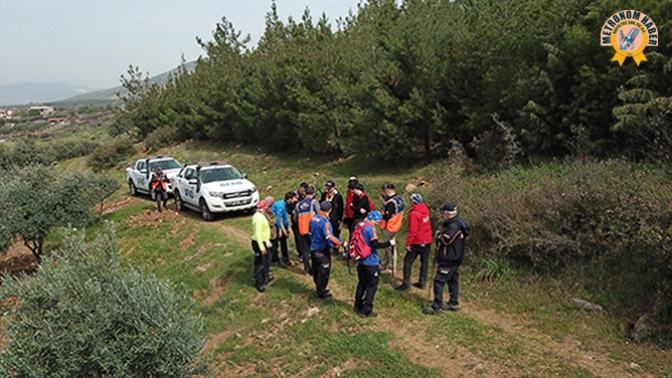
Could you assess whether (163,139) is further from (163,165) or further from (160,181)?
(160,181)

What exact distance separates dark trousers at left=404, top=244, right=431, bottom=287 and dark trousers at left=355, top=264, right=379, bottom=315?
1.07 meters

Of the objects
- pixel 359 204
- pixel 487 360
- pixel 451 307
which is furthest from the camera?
pixel 359 204

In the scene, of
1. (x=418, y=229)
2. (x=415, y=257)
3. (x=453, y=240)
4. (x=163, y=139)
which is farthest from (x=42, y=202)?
(x=163, y=139)

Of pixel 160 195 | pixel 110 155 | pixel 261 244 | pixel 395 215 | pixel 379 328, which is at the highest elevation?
Result: pixel 395 215

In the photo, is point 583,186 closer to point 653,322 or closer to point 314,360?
point 653,322

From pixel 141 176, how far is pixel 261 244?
14175mm

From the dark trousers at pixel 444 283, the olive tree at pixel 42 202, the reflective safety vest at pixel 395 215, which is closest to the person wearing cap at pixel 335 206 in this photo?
the reflective safety vest at pixel 395 215

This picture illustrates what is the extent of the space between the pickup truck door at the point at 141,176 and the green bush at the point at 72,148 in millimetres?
35577

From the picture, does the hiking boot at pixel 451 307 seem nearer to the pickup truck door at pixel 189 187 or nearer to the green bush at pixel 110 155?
the pickup truck door at pixel 189 187

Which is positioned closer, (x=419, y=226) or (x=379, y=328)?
(x=379, y=328)

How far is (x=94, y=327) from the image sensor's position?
5492 mm

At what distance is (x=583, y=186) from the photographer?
26.0 ft

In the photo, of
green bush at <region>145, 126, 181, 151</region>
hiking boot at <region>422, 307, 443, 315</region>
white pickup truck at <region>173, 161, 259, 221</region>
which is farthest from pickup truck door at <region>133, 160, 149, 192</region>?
green bush at <region>145, 126, 181, 151</region>

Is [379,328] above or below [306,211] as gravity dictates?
below
